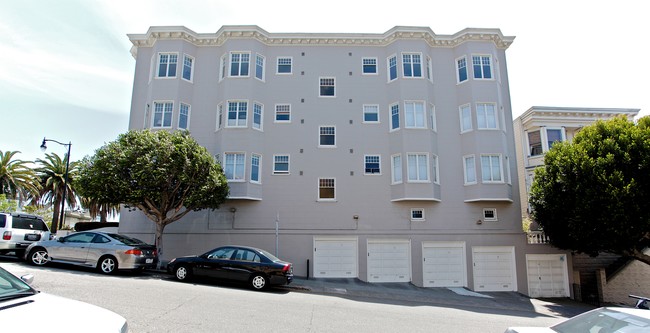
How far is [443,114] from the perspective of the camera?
2298cm

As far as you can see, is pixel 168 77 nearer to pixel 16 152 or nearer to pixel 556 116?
pixel 16 152

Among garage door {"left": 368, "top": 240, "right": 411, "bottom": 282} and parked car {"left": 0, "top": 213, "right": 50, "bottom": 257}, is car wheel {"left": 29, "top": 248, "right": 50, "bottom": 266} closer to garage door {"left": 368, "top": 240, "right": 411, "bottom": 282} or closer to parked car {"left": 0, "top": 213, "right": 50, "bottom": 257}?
parked car {"left": 0, "top": 213, "right": 50, "bottom": 257}

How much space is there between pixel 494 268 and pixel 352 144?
1030cm

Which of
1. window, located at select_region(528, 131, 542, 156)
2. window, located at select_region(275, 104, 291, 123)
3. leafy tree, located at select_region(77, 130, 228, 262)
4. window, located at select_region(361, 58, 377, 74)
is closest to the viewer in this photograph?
leafy tree, located at select_region(77, 130, 228, 262)

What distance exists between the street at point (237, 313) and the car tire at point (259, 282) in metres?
2.24

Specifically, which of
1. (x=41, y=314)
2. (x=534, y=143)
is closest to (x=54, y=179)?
(x=41, y=314)

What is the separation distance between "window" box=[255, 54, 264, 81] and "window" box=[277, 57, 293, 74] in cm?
103

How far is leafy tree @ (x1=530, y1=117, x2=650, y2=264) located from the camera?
53.5ft

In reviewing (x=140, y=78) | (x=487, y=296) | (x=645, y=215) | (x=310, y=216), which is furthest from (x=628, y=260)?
(x=140, y=78)

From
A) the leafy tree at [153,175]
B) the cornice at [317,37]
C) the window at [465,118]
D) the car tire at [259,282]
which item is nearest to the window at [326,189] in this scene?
the leafy tree at [153,175]

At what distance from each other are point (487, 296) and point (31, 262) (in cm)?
1974

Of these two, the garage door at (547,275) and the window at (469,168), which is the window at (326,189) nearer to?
the window at (469,168)

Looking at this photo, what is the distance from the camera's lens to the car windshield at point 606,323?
4.33 meters

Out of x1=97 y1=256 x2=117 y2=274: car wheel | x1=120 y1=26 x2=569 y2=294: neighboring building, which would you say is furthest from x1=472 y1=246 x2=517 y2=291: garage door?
x1=97 y1=256 x2=117 y2=274: car wheel
